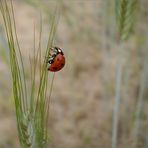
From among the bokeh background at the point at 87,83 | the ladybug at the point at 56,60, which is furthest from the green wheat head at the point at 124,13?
the bokeh background at the point at 87,83

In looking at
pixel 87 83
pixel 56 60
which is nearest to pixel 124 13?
pixel 56 60

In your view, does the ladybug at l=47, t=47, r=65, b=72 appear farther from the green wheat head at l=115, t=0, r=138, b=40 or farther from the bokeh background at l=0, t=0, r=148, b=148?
the bokeh background at l=0, t=0, r=148, b=148

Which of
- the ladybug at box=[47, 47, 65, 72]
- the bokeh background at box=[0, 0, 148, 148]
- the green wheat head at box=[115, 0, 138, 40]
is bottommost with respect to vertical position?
the bokeh background at box=[0, 0, 148, 148]

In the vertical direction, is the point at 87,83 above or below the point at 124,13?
below

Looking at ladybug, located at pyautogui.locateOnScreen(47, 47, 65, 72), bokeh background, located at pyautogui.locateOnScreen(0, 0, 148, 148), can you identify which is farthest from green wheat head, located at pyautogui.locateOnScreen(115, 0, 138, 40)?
bokeh background, located at pyautogui.locateOnScreen(0, 0, 148, 148)

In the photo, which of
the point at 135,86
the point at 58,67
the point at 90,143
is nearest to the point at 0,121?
the point at 90,143

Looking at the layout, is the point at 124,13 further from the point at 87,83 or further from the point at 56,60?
the point at 87,83

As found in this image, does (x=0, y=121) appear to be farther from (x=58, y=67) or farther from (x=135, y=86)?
(x=58, y=67)
